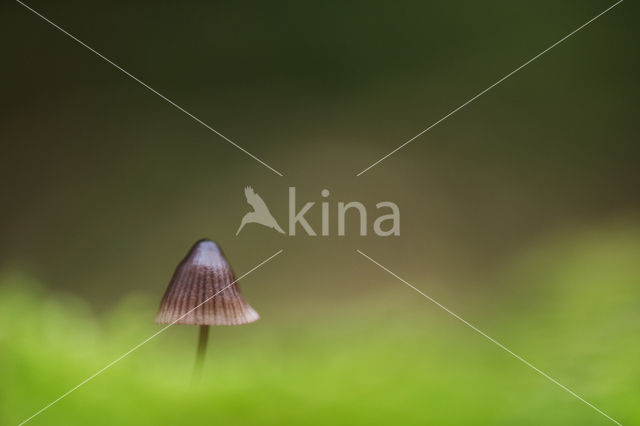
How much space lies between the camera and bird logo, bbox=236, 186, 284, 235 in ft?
1.96

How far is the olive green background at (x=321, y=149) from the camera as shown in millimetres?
553

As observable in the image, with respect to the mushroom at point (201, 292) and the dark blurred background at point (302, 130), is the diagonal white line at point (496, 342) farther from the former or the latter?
the mushroom at point (201, 292)

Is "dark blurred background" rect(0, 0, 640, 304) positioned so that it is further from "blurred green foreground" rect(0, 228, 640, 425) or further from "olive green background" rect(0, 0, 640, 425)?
"blurred green foreground" rect(0, 228, 640, 425)

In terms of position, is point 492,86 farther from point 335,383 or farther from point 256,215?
point 335,383

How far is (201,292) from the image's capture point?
45 centimetres

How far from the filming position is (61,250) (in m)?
0.59

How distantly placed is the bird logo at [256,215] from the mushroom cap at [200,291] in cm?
14

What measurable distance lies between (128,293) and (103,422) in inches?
15.7

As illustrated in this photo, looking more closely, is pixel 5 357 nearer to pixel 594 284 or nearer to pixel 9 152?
pixel 594 284

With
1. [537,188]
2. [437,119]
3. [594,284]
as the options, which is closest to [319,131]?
[437,119]

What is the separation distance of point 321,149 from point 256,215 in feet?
0.33

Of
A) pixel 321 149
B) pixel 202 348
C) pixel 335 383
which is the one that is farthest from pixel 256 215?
pixel 335 383

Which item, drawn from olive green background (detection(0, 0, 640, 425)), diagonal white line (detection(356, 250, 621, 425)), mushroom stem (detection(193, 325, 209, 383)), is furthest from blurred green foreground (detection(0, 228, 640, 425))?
olive green background (detection(0, 0, 640, 425))

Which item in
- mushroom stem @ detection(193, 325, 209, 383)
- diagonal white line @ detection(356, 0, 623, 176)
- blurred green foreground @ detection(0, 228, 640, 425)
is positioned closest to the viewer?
blurred green foreground @ detection(0, 228, 640, 425)
